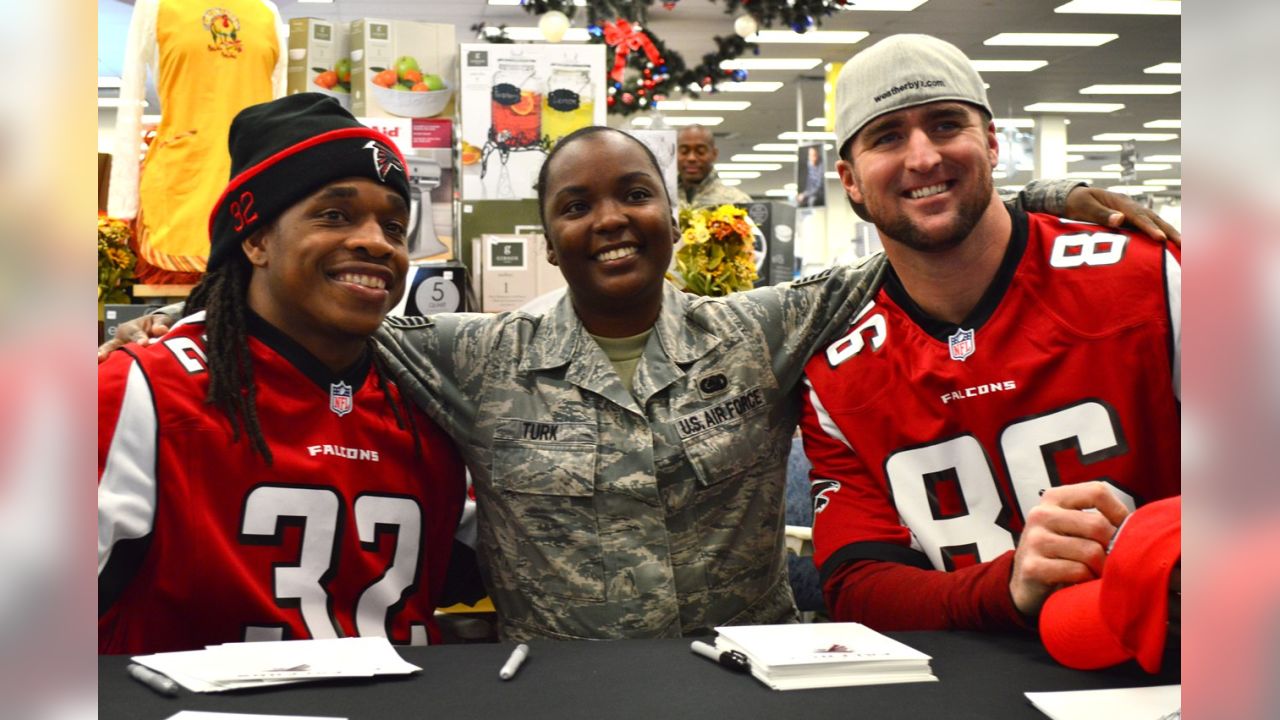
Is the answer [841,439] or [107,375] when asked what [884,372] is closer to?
[841,439]

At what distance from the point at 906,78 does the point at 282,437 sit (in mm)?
1217

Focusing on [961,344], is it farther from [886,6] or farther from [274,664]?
[886,6]

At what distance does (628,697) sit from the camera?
1.14m

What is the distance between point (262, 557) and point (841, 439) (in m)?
1.00

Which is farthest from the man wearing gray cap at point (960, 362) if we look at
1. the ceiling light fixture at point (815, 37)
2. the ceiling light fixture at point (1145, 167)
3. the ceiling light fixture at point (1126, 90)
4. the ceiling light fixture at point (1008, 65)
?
the ceiling light fixture at point (1145, 167)

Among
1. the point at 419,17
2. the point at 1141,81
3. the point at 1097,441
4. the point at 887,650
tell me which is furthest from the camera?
the point at 1141,81

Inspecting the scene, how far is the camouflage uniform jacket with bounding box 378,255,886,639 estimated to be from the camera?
76.5 inches

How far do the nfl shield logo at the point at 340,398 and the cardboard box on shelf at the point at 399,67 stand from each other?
2123mm

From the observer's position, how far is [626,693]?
116cm

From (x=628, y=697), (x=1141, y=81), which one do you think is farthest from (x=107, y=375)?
(x=1141, y=81)

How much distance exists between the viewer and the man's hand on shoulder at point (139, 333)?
74.0 inches

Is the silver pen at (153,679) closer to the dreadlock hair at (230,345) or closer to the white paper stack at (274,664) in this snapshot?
the white paper stack at (274,664)

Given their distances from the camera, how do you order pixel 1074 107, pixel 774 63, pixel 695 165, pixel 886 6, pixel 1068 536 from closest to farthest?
pixel 1068 536, pixel 695 165, pixel 886 6, pixel 774 63, pixel 1074 107

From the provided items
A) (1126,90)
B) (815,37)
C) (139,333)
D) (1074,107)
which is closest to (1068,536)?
(139,333)
